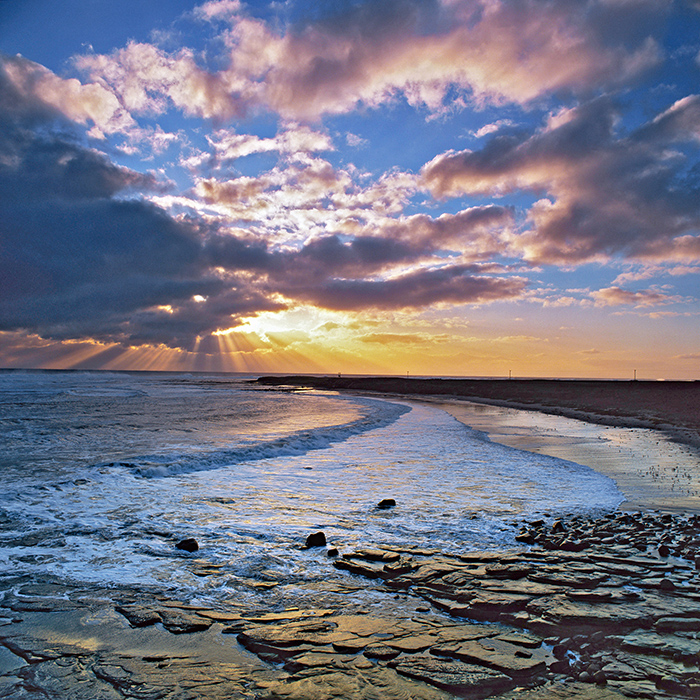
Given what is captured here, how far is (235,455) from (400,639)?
1132cm

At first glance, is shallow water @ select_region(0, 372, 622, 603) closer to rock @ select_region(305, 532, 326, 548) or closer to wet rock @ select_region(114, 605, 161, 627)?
rock @ select_region(305, 532, 326, 548)

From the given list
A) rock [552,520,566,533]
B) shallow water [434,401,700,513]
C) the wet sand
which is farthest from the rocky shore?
the wet sand

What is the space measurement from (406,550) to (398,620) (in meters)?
2.05

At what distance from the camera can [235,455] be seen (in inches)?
569

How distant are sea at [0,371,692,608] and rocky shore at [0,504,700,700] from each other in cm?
58

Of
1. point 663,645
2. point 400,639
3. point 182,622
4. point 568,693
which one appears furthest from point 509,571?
point 182,622

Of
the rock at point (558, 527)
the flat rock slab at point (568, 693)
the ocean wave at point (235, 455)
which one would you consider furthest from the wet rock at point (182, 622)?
the ocean wave at point (235, 455)

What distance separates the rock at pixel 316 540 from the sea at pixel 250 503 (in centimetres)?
14

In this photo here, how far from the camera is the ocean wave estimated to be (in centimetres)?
1221

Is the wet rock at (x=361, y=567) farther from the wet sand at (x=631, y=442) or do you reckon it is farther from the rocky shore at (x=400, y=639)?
the wet sand at (x=631, y=442)

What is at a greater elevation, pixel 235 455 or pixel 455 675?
pixel 455 675

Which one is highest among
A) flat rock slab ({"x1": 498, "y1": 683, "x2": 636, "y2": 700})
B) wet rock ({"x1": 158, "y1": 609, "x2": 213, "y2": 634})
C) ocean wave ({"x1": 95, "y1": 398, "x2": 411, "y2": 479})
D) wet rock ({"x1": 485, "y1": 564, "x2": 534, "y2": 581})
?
flat rock slab ({"x1": 498, "y1": 683, "x2": 636, "y2": 700})

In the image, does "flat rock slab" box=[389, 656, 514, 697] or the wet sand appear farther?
the wet sand

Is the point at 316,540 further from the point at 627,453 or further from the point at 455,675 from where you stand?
the point at 627,453
